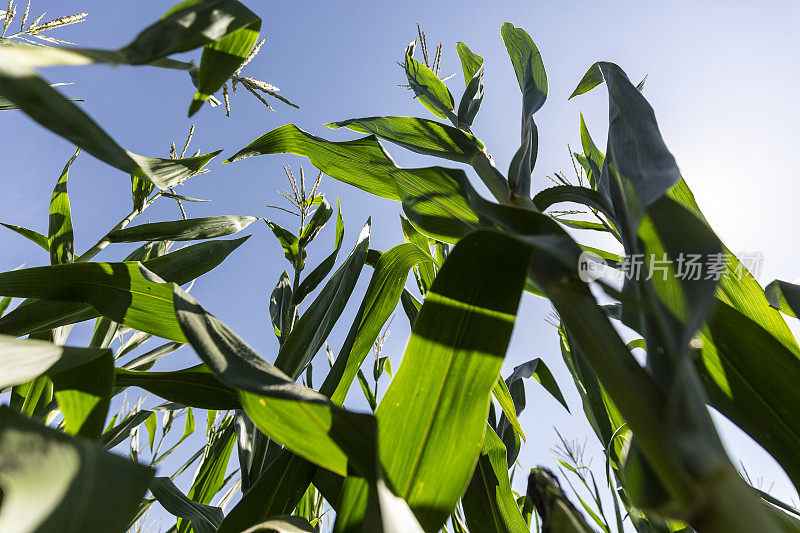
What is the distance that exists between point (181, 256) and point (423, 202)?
17.3 inches

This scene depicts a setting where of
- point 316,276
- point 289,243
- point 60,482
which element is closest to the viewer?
point 60,482

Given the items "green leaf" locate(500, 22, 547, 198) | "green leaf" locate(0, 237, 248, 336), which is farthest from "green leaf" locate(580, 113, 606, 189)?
"green leaf" locate(0, 237, 248, 336)

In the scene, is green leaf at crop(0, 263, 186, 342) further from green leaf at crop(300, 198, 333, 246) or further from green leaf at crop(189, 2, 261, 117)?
green leaf at crop(300, 198, 333, 246)

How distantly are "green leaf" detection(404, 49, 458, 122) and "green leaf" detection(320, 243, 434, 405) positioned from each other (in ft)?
1.16

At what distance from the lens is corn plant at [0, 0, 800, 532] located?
0.94ft

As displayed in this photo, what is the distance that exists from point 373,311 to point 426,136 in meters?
0.28

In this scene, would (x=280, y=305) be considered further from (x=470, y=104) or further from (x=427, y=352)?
(x=427, y=352)

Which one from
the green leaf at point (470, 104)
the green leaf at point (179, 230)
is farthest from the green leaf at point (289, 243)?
the green leaf at point (470, 104)

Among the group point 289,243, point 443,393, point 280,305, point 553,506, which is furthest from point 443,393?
point 289,243

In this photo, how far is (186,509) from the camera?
638 millimetres

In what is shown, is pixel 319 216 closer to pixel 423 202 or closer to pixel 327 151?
pixel 327 151

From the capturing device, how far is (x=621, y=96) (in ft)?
1.75

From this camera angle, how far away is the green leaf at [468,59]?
3.40 feet

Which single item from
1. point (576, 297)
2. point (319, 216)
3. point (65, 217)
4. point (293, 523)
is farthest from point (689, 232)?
point (65, 217)
